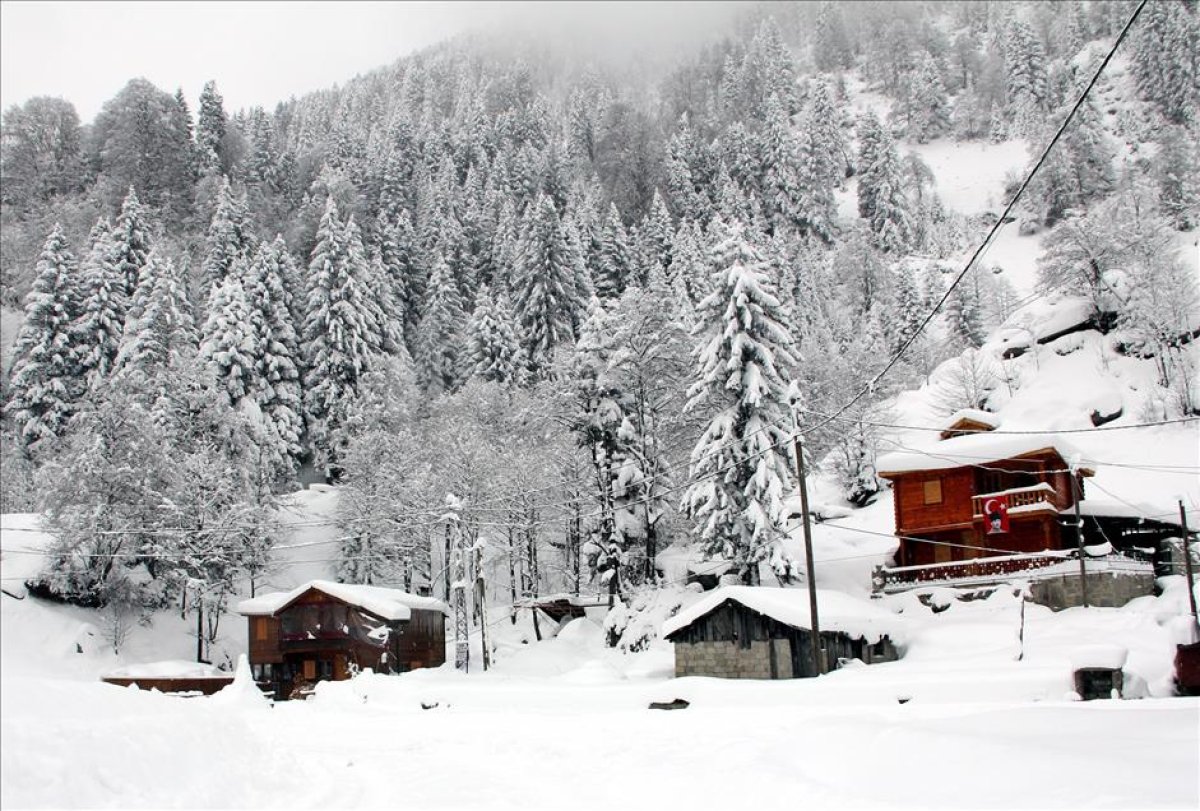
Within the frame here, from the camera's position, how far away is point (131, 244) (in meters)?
78.8

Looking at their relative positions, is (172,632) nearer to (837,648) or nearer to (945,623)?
(837,648)

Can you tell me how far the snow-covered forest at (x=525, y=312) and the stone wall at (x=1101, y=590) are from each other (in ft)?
36.0

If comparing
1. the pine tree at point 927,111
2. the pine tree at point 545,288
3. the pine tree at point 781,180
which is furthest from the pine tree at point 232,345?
the pine tree at point 927,111

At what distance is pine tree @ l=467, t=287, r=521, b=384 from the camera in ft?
248

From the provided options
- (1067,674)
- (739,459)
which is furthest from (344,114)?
(1067,674)

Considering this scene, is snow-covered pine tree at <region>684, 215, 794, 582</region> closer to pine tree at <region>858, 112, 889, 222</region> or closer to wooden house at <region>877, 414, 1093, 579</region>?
wooden house at <region>877, 414, 1093, 579</region>

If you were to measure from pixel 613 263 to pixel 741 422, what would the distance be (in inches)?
2189

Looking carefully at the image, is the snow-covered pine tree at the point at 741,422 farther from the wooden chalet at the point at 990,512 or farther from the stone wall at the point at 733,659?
the wooden chalet at the point at 990,512

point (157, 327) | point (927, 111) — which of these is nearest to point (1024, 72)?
point (927, 111)

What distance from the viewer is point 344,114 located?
537 feet

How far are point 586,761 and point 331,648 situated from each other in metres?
36.8

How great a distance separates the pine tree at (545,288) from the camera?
80.9 meters

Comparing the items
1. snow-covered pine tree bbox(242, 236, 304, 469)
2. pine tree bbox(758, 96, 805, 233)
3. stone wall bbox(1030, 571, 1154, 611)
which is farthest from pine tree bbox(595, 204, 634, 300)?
stone wall bbox(1030, 571, 1154, 611)

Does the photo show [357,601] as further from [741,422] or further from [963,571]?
[963,571]
